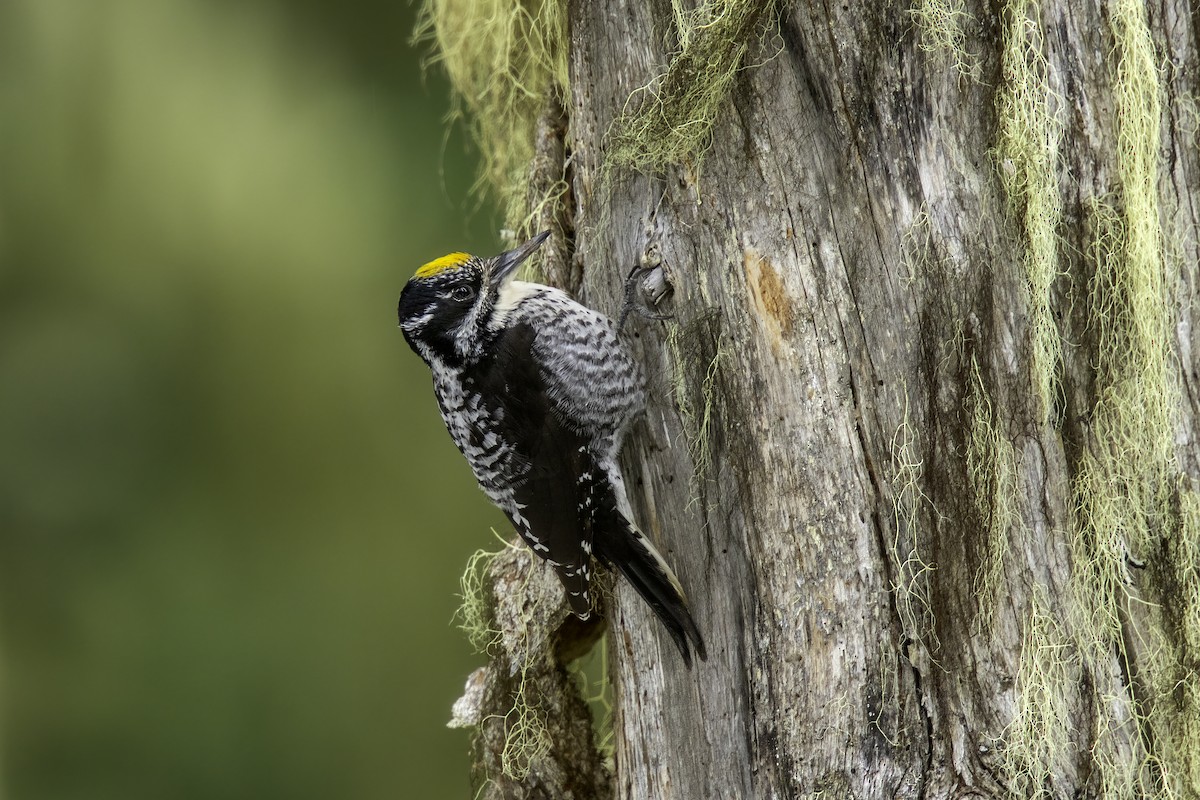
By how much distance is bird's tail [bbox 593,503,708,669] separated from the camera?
2.19 metres

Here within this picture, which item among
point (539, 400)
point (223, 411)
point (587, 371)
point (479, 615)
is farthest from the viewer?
point (223, 411)

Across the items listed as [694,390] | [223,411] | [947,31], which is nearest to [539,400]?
[694,390]

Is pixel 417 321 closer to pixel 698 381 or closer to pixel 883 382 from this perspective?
pixel 698 381

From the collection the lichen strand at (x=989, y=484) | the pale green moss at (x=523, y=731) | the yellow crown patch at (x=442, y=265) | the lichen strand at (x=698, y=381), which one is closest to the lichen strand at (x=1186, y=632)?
the lichen strand at (x=989, y=484)

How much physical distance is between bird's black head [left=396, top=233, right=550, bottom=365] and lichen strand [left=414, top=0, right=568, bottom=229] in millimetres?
232

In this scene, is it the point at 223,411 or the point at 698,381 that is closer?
the point at 698,381

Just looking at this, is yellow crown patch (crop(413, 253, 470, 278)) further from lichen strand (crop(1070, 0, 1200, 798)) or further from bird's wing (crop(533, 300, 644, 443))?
lichen strand (crop(1070, 0, 1200, 798))

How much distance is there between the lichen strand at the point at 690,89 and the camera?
201 centimetres

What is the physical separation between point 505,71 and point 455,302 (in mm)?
773

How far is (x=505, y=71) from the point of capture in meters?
2.96

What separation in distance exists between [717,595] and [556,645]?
73 centimetres

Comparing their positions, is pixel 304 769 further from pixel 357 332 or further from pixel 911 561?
pixel 911 561

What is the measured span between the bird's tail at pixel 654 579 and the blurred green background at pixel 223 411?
1973 mm

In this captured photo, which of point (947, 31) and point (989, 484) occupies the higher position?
point (947, 31)
